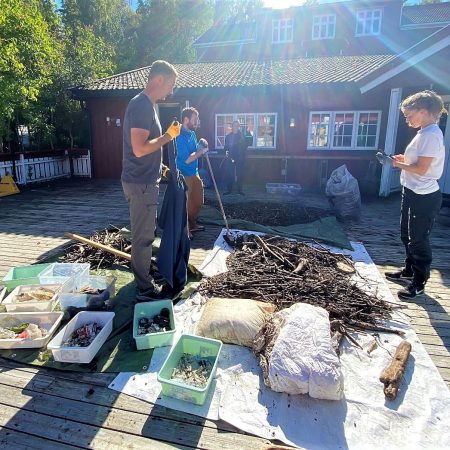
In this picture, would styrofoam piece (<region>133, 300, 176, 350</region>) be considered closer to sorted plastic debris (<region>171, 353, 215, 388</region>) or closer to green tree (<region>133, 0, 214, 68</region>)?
sorted plastic debris (<region>171, 353, 215, 388</region>)

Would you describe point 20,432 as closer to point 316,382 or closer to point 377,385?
point 316,382

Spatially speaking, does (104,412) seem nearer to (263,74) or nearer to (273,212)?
(273,212)

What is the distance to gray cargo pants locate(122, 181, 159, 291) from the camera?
2617 mm

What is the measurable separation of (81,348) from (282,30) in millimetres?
15415

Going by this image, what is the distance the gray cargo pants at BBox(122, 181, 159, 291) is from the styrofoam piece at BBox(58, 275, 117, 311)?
1.14ft

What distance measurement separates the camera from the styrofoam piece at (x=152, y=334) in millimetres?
2260

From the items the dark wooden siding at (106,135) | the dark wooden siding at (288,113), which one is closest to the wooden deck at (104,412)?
the dark wooden siding at (288,113)

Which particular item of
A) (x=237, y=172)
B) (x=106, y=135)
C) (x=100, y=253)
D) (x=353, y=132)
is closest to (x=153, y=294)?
(x=100, y=253)

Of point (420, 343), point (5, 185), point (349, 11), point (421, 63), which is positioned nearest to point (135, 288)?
point (420, 343)

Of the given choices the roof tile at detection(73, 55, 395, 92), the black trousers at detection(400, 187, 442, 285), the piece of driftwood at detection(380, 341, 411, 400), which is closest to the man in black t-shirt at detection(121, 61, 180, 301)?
the piece of driftwood at detection(380, 341, 411, 400)

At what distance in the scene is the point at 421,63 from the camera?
22.2 ft

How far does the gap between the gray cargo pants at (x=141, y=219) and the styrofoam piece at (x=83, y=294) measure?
346 mm

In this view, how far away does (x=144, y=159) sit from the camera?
2.56 m

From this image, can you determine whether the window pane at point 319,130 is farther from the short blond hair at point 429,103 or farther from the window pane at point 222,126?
the short blond hair at point 429,103
